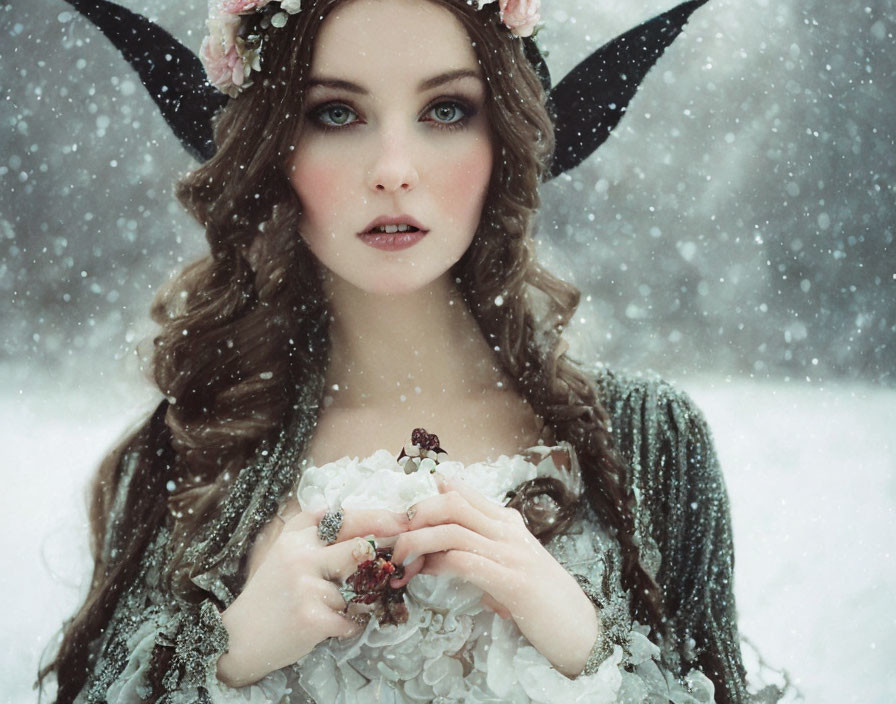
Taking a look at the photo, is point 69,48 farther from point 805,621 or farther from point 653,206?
point 805,621

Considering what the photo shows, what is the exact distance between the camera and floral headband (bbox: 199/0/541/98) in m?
1.12

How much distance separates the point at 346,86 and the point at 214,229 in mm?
278

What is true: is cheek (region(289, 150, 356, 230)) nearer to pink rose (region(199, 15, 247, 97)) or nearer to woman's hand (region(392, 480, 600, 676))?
pink rose (region(199, 15, 247, 97))

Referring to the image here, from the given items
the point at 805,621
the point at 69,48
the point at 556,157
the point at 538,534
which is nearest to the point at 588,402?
the point at 538,534

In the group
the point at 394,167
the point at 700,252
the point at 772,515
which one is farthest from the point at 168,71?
the point at 772,515

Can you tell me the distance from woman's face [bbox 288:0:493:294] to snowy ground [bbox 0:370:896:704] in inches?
18.5

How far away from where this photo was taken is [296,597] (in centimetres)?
100

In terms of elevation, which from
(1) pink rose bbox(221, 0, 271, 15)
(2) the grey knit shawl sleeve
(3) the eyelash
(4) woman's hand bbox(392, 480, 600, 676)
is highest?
(1) pink rose bbox(221, 0, 271, 15)

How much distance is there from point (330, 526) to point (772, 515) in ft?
3.10

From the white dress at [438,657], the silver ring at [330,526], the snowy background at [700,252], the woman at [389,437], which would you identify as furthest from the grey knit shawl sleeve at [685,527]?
the silver ring at [330,526]

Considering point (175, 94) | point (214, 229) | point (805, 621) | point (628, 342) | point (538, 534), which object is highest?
point (175, 94)

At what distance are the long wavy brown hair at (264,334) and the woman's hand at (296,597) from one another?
0.15m

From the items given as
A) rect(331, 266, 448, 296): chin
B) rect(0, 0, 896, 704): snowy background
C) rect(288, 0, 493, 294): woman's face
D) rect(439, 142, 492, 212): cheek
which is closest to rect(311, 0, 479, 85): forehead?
rect(288, 0, 493, 294): woman's face

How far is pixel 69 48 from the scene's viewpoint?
5.63ft
